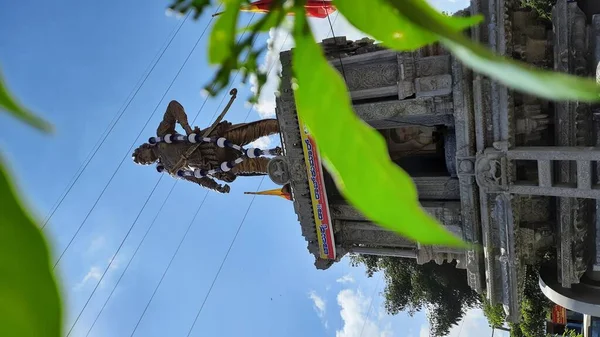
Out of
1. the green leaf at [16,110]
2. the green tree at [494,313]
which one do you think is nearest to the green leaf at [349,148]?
the green leaf at [16,110]

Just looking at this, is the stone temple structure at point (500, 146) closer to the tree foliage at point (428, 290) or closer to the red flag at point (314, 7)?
the red flag at point (314, 7)

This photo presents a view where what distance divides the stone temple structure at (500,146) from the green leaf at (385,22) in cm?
839

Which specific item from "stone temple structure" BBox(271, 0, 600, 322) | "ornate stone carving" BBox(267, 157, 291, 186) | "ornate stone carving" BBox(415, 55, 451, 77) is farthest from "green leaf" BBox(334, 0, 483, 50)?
"ornate stone carving" BBox(267, 157, 291, 186)

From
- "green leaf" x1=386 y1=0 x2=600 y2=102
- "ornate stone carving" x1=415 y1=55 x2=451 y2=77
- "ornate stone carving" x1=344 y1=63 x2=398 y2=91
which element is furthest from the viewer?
"ornate stone carving" x1=344 y1=63 x2=398 y2=91

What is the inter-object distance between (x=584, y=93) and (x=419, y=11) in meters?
0.47

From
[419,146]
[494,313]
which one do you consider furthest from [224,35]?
[494,313]

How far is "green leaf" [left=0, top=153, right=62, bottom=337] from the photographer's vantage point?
0.86 m

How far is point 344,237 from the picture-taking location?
12625 mm

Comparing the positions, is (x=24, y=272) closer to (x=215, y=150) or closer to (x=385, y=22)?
(x=385, y=22)

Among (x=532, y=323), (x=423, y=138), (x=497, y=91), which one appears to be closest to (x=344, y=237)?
(x=423, y=138)

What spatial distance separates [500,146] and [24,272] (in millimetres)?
9697

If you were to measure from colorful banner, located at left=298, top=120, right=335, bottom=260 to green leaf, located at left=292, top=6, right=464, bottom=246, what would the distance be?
32.6 ft

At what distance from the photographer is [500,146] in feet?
31.8

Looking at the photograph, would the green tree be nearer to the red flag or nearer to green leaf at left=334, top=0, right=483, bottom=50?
the red flag
